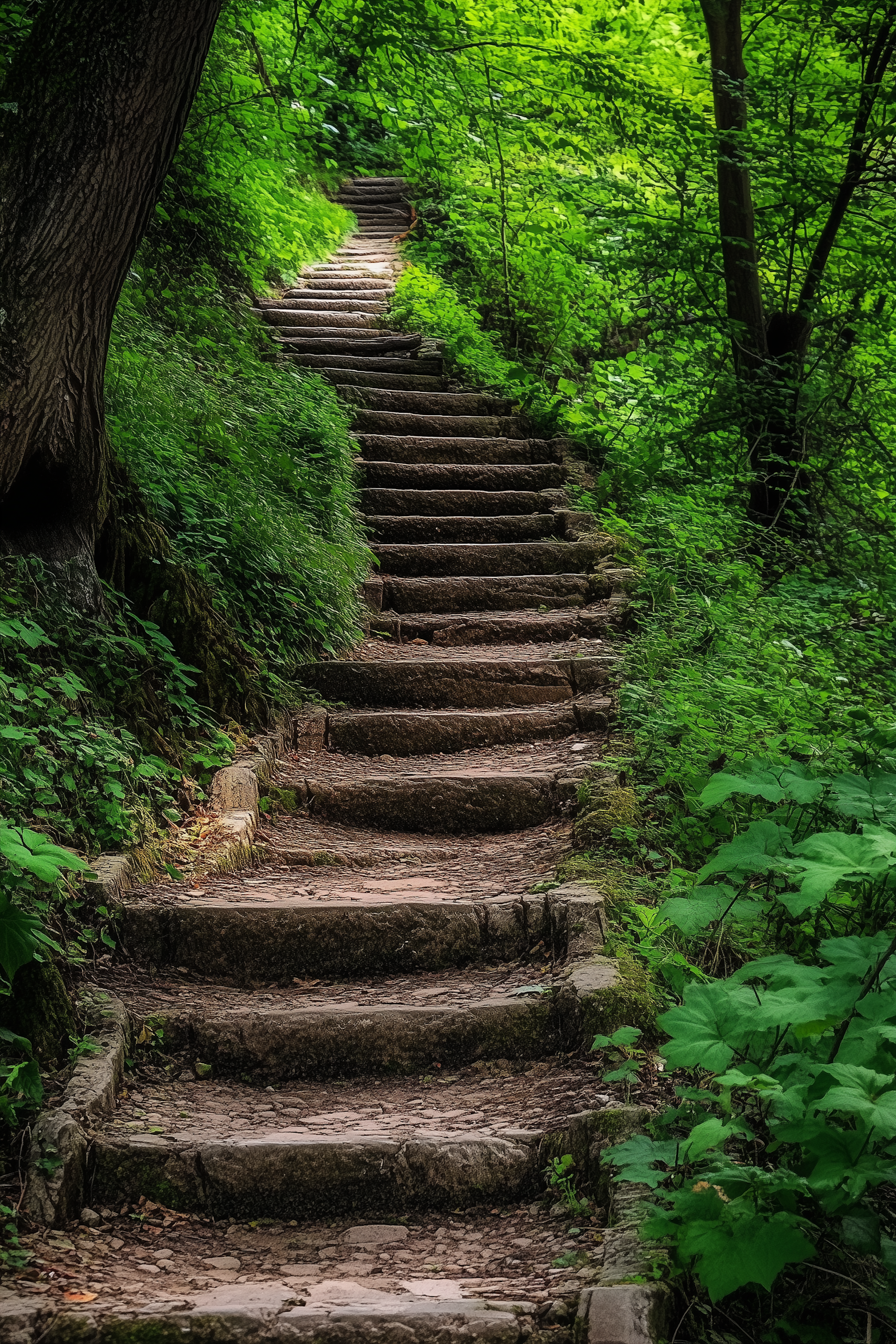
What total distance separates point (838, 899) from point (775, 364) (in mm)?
5401

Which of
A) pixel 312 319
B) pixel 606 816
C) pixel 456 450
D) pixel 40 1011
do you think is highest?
pixel 312 319

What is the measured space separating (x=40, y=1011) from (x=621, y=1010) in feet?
5.14

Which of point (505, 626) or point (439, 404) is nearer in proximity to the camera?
point (505, 626)

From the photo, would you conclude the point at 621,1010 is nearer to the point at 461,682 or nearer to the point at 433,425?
the point at 461,682

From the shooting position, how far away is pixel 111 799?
3.48 m

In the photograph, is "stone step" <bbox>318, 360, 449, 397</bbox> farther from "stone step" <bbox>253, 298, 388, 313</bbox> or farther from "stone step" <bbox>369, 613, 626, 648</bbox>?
"stone step" <bbox>369, 613, 626, 648</bbox>

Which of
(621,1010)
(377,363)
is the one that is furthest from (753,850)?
(377,363)

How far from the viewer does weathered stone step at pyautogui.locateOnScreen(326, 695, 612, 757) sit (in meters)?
5.10

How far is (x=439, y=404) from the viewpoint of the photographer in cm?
880

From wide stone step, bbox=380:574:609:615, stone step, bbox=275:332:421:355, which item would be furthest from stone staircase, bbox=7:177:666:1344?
stone step, bbox=275:332:421:355

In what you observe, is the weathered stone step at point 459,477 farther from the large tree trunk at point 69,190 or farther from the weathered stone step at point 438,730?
the large tree trunk at point 69,190

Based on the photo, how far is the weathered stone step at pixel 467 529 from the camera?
7.18 metres

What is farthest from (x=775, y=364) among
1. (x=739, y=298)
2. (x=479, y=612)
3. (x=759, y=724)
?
(x=759, y=724)

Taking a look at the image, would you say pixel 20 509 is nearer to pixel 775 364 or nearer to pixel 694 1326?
pixel 694 1326
